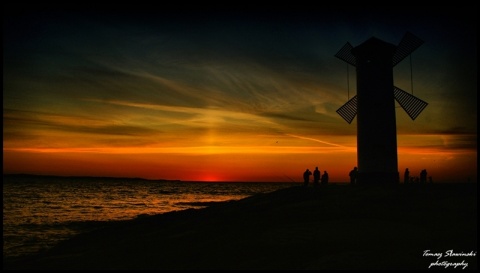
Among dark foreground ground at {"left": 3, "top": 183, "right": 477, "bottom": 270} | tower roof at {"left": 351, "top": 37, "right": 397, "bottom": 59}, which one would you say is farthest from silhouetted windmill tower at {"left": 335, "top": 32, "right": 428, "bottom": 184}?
dark foreground ground at {"left": 3, "top": 183, "right": 477, "bottom": 270}

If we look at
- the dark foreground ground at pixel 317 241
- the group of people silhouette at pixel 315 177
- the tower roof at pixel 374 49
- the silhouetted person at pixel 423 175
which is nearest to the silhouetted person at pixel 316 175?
the group of people silhouette at pixel 315 177

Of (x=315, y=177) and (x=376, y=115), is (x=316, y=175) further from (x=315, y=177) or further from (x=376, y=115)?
(x=376, y=115)

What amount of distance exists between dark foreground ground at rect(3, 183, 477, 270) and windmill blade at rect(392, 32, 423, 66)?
9907 millimetres

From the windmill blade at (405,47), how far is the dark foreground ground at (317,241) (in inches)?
390

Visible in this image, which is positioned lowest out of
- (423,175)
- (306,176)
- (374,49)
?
(306,176)

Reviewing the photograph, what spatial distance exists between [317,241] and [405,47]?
55.2ft

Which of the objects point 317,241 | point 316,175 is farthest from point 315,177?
point 317,241

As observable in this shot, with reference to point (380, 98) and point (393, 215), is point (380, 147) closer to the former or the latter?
point (380, 98)

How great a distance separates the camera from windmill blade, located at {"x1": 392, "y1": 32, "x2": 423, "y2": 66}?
22.9 meters

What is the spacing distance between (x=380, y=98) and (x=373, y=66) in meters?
1.63

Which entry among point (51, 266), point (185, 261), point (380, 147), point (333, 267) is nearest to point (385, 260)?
point (333, 267)

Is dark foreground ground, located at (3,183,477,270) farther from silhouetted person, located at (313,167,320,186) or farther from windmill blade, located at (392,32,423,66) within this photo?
silhouetted person, located at (313,167,320,186)

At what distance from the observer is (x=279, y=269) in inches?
312

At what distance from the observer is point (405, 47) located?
75.5 feet
